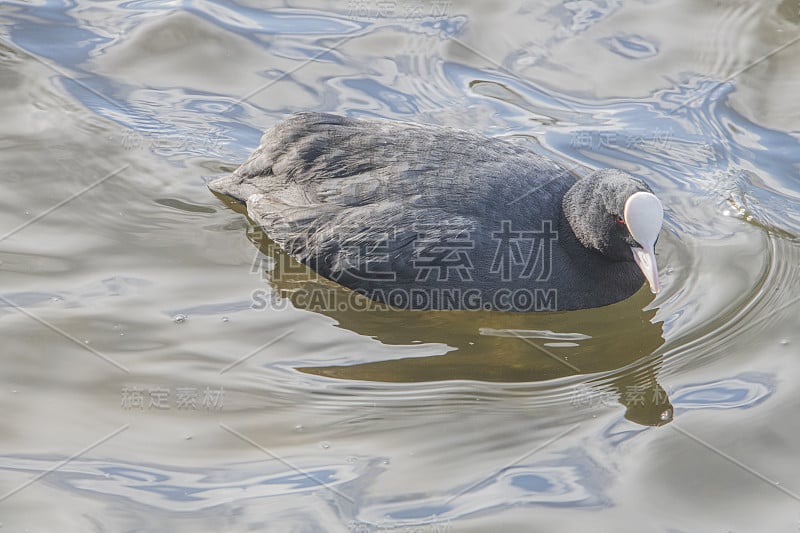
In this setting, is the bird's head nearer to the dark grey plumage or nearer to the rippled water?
the dark grey plumage

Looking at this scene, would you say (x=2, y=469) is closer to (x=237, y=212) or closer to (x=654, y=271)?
(x=237, y=212)

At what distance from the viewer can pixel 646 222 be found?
430 cm

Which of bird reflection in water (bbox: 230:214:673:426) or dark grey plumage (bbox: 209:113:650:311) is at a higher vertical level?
dark grey plumage (bbox: 209:113:650:311)

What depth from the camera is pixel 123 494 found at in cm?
364

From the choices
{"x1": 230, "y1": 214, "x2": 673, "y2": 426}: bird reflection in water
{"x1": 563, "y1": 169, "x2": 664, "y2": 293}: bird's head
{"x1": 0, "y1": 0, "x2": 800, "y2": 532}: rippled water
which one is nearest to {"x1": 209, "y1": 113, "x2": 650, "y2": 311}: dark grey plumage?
{"x1": 563, "y1": 169, "x2": 664, "y2": 293}: bird's head

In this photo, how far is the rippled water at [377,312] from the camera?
3.70 meters

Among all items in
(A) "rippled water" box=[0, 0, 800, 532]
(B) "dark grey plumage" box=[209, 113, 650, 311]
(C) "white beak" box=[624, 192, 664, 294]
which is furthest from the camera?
(B) "dark grey plumage" box=[209, 113, 650, 311]

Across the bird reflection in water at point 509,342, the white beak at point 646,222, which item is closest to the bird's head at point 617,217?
the white beak at point 646,222

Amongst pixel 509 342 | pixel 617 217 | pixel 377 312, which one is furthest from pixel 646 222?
pixel 377 312

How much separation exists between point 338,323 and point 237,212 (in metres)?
1.02

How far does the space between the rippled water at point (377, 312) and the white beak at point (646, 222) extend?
0.42 m

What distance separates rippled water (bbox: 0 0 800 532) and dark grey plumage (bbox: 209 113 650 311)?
0.22m

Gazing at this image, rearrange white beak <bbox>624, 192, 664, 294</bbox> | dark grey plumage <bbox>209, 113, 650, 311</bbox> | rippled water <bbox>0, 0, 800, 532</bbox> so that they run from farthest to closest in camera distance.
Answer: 1. dark grey plumage <bbox>209, 113, 650, 311</bbox>
2. white beak <bbox>624, 192, 664, 294</bbox>
3. rippled water <bbox>0, 0, 800, 532</bbox>

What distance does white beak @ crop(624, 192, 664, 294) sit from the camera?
429cm
